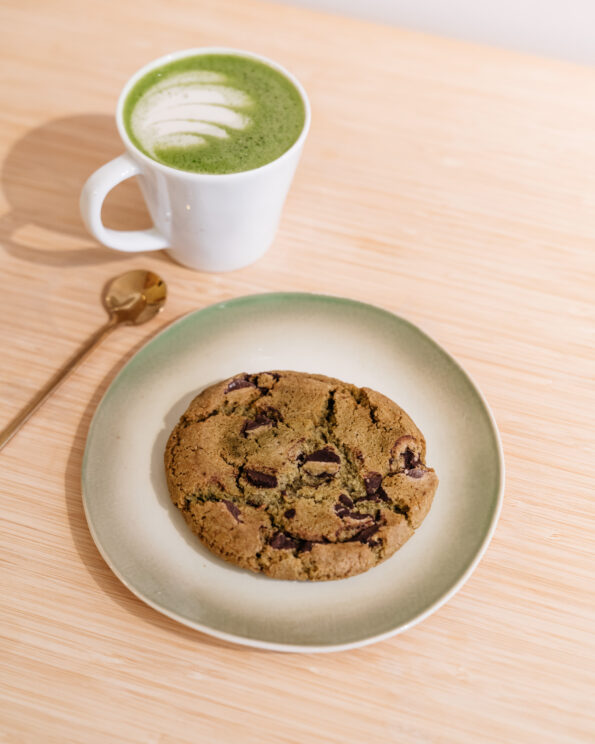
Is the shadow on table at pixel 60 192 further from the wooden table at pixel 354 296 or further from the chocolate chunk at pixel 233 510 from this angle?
the chocolate chunk at pixel 233 510

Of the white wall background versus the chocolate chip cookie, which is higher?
the white wall background

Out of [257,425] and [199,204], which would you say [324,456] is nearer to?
[257,425]

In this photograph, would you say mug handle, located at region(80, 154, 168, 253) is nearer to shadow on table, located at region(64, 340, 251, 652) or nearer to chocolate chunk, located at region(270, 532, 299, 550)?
shadow on table, located at region(64, 340, 251, 652)

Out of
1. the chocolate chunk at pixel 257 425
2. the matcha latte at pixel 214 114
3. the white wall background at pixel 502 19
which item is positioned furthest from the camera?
the white wall background at pixel 502 19

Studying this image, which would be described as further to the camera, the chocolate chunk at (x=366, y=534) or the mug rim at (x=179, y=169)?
the mug rim at (x=179, y=169)

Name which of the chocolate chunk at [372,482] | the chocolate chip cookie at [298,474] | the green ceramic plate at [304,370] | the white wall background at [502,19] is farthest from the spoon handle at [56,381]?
the white wall background at [502,19]

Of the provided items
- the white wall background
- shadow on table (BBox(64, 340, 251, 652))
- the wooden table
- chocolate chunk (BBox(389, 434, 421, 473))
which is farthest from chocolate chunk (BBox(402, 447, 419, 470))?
the white wall background

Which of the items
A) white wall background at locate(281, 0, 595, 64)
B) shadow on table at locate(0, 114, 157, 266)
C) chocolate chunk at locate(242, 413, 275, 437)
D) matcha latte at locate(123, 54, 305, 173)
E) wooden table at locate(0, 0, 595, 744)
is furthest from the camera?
white wall background at locate(281, 0, 595, 64)
